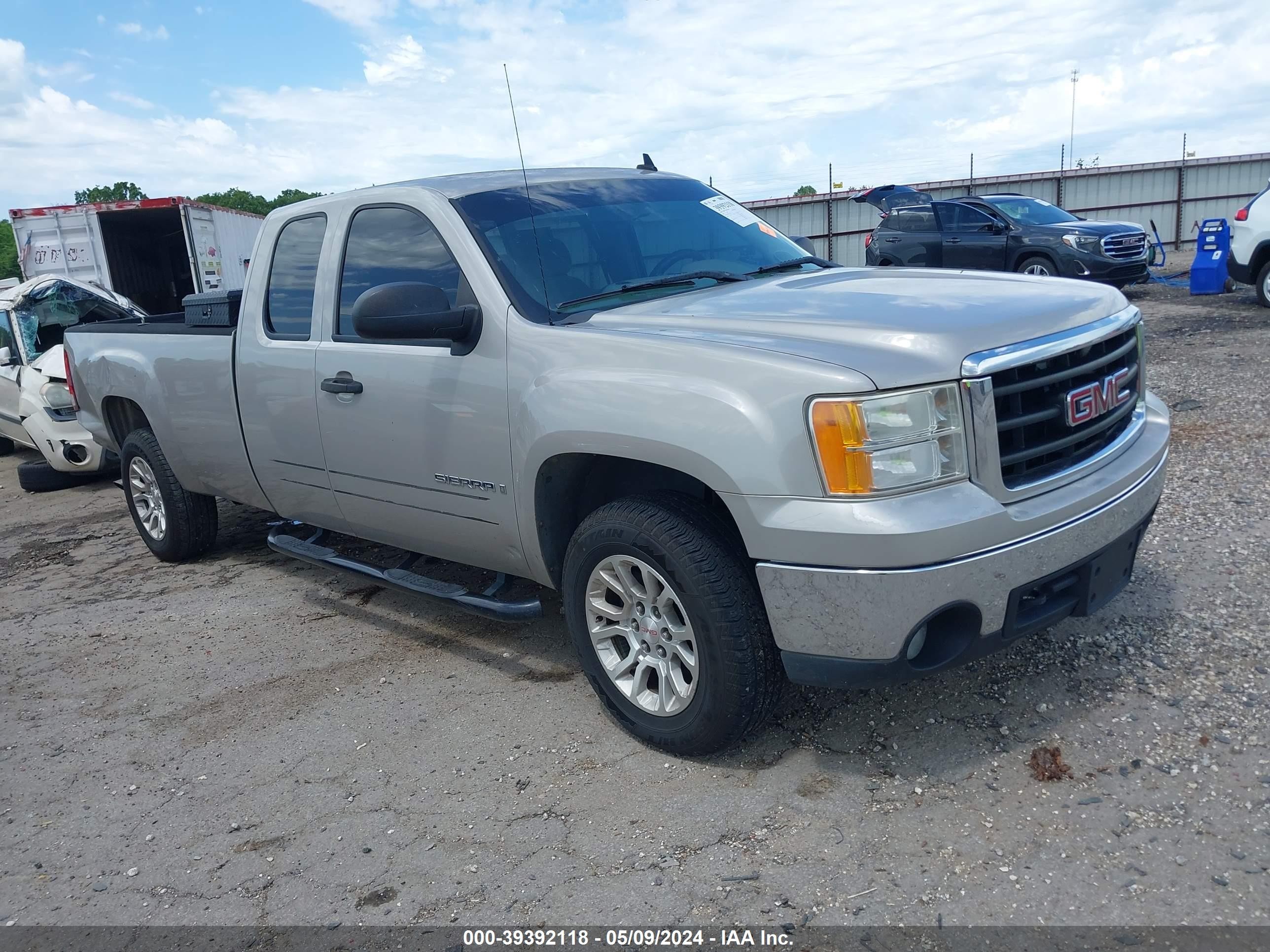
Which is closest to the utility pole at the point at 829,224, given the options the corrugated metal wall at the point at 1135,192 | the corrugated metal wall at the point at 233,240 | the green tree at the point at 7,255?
the corrugated metal wall at the point at 1135,192

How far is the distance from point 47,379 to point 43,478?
880mm

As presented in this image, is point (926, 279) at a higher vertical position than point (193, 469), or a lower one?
higher

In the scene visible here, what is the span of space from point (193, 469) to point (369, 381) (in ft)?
6.58

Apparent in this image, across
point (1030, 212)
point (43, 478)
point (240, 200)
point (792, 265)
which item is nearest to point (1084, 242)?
point (1030, 212)

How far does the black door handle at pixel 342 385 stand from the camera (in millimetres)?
4137

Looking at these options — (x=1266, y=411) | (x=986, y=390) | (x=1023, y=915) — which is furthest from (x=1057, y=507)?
(x=1266, y=411)

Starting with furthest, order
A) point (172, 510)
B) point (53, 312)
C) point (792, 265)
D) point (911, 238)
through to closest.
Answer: point (911, 238) → point (53, 312) → point (172, 510) → point (792, 265)

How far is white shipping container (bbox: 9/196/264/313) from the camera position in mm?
15344

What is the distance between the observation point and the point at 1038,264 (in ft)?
49.1

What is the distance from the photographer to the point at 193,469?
555 cm

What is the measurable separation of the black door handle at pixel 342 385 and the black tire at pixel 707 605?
1.35 m

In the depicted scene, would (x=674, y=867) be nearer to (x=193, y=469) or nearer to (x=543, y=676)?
(x=543, y=676)

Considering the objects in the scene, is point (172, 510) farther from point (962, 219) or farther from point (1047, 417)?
point (962, 219)

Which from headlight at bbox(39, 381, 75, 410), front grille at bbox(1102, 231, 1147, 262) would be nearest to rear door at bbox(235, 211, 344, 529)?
headlight at bbox(39, 381, 75, 410)
